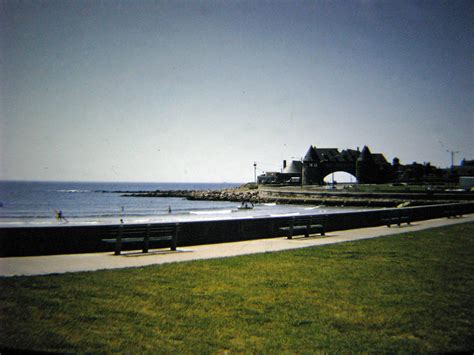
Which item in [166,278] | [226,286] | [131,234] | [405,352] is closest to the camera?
[405,352]

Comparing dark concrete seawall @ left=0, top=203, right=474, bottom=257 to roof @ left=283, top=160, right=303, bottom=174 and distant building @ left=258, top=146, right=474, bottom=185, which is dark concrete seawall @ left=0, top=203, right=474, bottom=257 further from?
roof @ left=283, top=160, right=303, bottom=174

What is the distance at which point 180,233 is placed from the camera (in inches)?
504

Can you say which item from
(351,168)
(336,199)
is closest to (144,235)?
(336,199)

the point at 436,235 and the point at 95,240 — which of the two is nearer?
the point at 95,240

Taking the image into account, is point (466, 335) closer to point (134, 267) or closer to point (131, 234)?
point (134, 267)

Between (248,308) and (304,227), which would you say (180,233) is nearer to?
(304,227)

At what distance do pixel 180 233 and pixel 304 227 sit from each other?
4.85 meters

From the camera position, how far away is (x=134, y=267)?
8.92m

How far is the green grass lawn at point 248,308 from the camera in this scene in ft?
15.5

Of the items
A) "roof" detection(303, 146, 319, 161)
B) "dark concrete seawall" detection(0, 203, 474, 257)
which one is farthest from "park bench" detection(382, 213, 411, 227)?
"roof" detection(303, 146, 319, 161)

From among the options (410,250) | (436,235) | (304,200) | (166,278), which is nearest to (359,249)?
(410,250)

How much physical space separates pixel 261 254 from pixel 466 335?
246 inches

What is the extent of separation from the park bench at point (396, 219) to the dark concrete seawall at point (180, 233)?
1.57ft

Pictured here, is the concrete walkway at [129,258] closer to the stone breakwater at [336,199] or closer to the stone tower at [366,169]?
the stone breakwater at [336,199]
